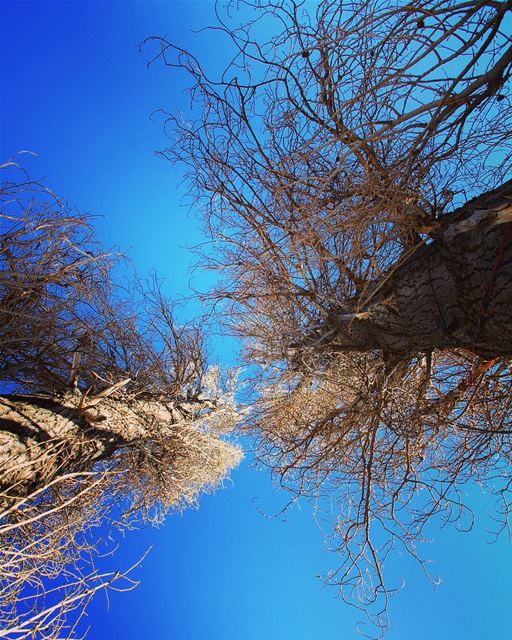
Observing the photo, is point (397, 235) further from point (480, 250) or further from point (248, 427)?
point (248, 427)

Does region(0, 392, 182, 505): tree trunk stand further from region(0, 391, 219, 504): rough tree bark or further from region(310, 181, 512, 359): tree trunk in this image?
region(310, 181, 512, 359): tree trunk

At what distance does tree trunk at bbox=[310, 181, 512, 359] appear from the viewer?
2.40 meters

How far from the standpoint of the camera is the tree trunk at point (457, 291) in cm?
240

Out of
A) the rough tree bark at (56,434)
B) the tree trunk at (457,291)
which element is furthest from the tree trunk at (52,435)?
the tree trunk at (457,291)

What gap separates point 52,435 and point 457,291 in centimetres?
340

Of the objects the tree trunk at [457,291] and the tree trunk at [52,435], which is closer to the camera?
the tree trunk at [457,291]

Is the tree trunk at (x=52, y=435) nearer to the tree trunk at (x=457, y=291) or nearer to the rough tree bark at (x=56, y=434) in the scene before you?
the rough tree bark at (x=56, y=434)

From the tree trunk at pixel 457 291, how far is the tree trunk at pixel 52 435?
103 inches

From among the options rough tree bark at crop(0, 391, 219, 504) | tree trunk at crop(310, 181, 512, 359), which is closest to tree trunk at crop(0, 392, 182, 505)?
rough tree bark at crop(0, 391, 219, 504)

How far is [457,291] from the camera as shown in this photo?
2727 mm

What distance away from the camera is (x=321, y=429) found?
491 centimetres

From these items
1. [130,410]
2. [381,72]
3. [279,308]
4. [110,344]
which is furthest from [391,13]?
[110,344]

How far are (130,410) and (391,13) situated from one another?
166 inches

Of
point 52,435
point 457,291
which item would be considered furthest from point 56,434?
point 457,291
